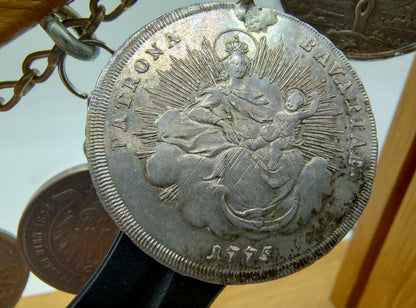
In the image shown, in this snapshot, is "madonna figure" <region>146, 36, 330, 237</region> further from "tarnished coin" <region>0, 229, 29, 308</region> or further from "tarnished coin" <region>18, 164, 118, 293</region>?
"tarnished coin" <region>0, 229, 29, 308</region>

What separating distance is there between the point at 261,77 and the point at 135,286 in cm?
42

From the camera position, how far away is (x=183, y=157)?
0.63 meters

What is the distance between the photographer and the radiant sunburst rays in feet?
2.05

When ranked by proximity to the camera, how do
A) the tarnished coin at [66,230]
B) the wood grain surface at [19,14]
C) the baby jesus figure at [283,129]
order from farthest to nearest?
the tarnished coin at [66,230]
the baby jesus figure at [283,129]
the wood grain surface at [19,14]

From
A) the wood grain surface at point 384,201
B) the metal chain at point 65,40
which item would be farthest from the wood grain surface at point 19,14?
the wood grain surface at point 384,201

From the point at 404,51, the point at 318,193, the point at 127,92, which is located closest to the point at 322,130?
the point at 318,193

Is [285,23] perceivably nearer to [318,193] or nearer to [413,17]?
[318,193]

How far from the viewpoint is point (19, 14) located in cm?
58

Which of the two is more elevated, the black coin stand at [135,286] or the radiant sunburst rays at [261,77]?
the radiant sunburst rays at [261,77]

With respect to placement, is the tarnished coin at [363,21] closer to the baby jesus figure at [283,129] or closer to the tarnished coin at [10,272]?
the baby jesus figure at [283,129]

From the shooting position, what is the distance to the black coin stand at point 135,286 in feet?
2.31

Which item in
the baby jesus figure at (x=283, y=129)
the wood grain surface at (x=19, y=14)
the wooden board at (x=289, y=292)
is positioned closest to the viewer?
the wood grain surface at (x=19, y=14)

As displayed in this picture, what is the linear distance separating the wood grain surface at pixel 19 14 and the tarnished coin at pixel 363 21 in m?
0.62

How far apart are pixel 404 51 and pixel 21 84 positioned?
0.91m
